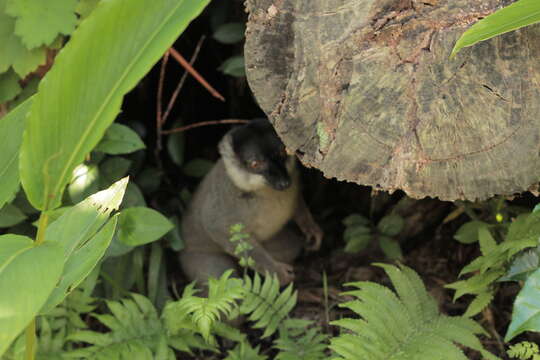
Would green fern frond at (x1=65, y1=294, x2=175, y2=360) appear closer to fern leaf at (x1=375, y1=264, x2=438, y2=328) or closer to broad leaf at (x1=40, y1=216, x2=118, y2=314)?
broad leaf at (x1=40, y1=216, x2=118, y2=314)

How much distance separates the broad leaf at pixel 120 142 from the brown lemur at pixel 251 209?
0.54 meters

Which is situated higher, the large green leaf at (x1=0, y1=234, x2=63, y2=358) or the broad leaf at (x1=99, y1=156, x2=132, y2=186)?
the large green leaf at (x1=0, y1=234, x2=63, y2=358)

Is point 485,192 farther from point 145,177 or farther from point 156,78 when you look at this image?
point 156,78

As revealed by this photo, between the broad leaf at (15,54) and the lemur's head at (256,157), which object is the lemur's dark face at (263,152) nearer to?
the lemur's head at (256,157)

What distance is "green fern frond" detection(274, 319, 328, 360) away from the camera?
9.88ft

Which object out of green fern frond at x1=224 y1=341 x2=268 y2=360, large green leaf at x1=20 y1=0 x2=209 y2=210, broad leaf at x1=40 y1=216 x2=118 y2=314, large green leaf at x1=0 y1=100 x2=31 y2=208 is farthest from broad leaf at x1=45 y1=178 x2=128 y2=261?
green fern frond at x1=224 y1=341 x2=268 y2=360

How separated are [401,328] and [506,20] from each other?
4.65 feet

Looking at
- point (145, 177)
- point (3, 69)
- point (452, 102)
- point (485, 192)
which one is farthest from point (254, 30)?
point (145, 177)

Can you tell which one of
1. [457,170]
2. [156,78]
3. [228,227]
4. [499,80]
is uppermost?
[156,78]

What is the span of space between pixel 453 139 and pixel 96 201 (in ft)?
4.59

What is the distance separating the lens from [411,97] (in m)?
2.48

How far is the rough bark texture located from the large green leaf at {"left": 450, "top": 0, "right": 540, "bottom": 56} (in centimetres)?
36

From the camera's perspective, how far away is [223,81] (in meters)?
4.93

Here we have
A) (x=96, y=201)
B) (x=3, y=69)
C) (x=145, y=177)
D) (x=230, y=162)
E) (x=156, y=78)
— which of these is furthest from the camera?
(x=156, y=78)
